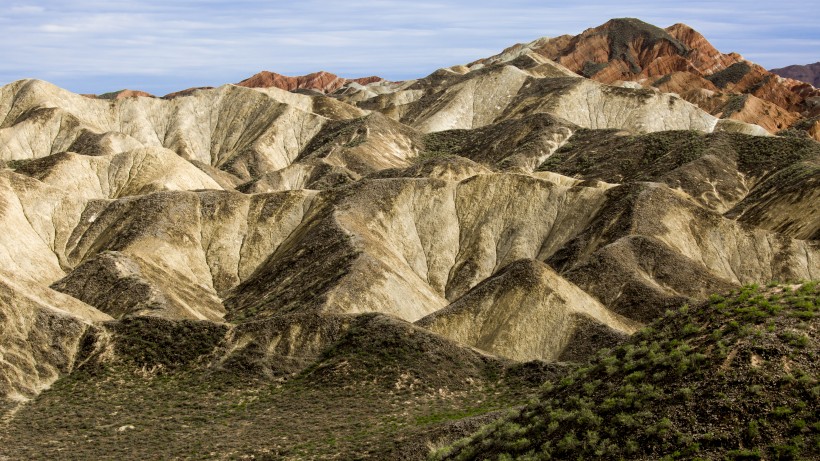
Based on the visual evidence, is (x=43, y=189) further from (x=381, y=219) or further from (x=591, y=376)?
(x=591, y=376)

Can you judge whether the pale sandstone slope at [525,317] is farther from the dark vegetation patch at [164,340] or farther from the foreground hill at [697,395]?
the foreground hill at [697,395]

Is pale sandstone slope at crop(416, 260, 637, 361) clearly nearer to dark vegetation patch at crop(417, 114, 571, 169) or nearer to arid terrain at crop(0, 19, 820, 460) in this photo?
arid terrain at crop(0, 19, 820, 460)

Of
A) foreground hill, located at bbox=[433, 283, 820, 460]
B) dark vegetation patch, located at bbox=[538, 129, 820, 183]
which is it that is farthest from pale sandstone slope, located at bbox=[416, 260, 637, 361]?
dark vegetation patch, located at bbox=[538, 129, 820, 183]

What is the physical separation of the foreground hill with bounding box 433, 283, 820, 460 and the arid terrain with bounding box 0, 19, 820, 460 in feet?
0.33

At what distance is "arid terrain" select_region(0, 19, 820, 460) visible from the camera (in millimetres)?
35938

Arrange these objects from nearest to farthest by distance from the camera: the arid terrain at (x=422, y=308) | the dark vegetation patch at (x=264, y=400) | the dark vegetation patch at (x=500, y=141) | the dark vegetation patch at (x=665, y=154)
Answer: the arid terrain at (x=422, y=308)
the dark vegetation patch at (x=264, y=400)
the dark vegetation patch at (x=665, y=154)
the dark vegetation patch at (x=500, y=141)

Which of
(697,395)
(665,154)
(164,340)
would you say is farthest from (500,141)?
(697,395)

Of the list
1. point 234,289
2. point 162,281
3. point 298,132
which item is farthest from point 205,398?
point 298,132

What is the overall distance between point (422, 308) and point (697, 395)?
51559mm

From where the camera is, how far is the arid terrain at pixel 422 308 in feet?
118

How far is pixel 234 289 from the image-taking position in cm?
9462

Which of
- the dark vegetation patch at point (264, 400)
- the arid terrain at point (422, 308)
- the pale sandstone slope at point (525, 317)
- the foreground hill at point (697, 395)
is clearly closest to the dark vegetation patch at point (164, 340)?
the dark vegetation patch at point (264, 400)

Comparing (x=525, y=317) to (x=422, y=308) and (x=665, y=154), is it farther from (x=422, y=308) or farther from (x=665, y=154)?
(x=665, y=154)

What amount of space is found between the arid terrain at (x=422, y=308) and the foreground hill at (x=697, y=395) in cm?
10
